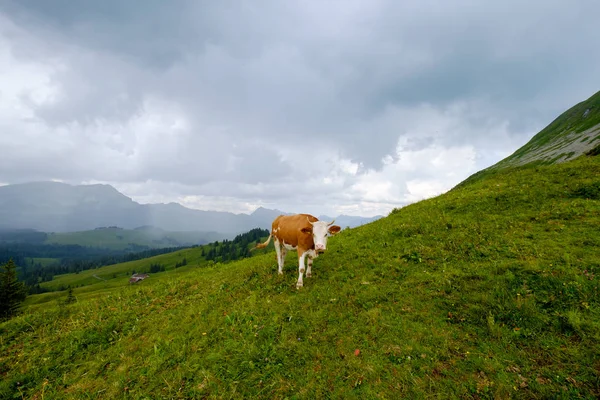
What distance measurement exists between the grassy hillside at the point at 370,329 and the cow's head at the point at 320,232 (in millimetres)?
1696

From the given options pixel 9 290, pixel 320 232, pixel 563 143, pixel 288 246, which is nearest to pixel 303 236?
pixel 320 232

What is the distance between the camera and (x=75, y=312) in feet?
41.8

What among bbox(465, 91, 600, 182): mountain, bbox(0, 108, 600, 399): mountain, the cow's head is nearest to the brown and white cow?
the cow's head

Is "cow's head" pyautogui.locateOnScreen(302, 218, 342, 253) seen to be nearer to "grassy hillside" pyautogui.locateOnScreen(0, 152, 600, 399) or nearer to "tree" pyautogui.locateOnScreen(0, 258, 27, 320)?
"grassy hillside" pyautogui.locateOnScreen(0, 152, 600, 399)

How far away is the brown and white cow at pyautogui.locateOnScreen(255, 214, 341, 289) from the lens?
11.3 m

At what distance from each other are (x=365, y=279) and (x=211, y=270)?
12.4 meters

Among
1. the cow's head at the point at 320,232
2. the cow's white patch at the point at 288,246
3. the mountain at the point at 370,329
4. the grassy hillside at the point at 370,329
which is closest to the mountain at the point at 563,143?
the grassy hillside at the point at 370,329

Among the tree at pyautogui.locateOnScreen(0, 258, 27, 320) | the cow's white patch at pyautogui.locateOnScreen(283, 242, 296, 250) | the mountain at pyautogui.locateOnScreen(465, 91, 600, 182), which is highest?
the mountain at pyautogui.locateOnScreen(465, 91, 600, 182)

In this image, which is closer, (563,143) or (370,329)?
(370,329)

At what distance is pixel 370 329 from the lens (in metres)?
7.48

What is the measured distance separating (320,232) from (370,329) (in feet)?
15.2

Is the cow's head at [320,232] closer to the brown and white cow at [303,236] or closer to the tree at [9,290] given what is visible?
the brown and white cow at [303,236]

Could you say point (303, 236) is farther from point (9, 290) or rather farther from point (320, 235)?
point (9, 290)

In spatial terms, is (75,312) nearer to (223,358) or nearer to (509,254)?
(223,358)
